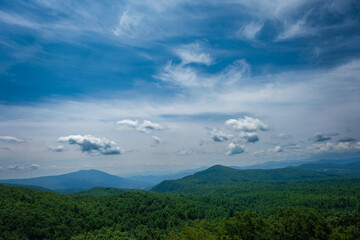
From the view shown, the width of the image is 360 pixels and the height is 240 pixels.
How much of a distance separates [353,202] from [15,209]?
911ft

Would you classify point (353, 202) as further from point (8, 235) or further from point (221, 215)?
point (8, 235)

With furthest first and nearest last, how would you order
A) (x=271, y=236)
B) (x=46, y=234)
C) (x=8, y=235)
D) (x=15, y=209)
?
(x=15, y=209) < (x=46, y=234) < (x=8, y=235) < (x=271, y=236)

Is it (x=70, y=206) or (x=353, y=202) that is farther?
(x=353, y=202)

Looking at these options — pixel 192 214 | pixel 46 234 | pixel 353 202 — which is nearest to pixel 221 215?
pixel 192 214

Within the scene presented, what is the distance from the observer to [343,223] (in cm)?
9062

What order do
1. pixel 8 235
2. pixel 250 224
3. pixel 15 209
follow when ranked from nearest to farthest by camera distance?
pixel 250 224 < pixel 8 235 < pixel 15 209

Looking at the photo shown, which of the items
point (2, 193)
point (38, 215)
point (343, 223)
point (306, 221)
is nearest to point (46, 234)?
point (38, 215)

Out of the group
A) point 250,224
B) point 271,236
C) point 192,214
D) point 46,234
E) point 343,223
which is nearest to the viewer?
point 271,236

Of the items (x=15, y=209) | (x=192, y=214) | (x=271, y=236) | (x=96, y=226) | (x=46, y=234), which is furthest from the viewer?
(x=192, y=214)

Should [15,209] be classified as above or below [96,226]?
above

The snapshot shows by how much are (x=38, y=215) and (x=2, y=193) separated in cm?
5893

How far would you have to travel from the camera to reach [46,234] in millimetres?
117500

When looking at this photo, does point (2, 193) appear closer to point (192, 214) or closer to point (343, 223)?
point (192, 214)

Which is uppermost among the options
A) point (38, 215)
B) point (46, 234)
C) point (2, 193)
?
point (2, 193)
